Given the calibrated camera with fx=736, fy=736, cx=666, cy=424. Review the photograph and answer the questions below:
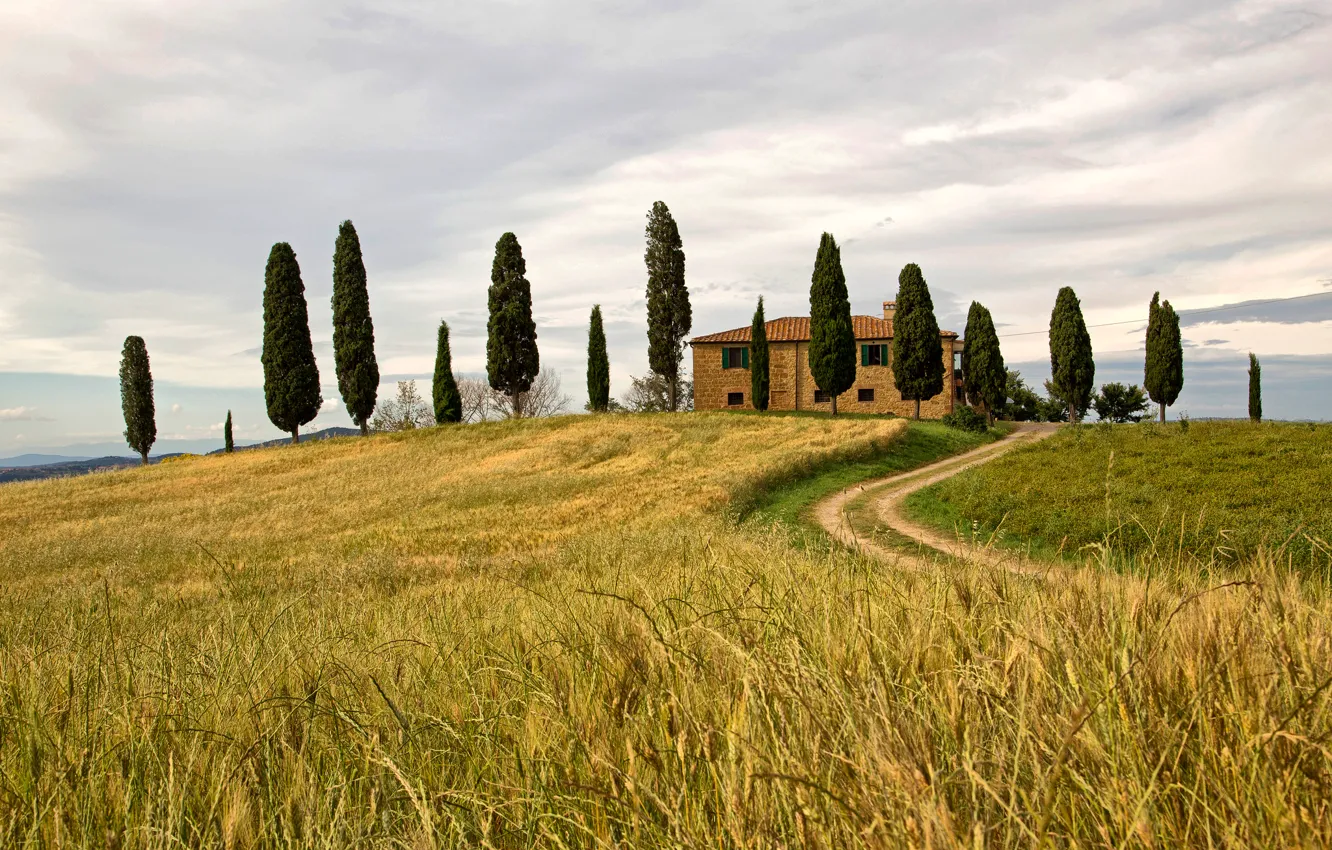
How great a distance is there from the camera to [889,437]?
26.1 meters

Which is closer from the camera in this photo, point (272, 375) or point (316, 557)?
point (316, 557)

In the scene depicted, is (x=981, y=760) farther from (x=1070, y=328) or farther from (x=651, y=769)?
(x=1070, y=328)

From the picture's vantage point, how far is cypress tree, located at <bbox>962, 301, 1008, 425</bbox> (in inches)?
1560

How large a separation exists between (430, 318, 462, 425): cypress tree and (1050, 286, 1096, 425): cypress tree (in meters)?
33.2

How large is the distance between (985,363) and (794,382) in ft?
37.1

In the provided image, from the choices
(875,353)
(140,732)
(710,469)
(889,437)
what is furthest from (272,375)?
(140,732)

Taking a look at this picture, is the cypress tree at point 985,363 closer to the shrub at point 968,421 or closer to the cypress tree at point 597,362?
the shrub at point 968,421

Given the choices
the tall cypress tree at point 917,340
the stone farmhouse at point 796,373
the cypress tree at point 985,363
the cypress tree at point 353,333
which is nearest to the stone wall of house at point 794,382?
the stone farmhouse at point 796,373

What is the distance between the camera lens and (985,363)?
40.0 metres

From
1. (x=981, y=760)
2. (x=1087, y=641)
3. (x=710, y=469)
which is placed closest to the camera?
(x=981, y=760)

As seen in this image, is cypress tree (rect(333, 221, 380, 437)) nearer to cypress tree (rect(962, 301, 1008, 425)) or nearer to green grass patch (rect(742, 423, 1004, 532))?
green grass patch (rect(742, 423, 1004, 532))

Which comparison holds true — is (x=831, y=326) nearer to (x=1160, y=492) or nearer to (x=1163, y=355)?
(x=1163, y=355)

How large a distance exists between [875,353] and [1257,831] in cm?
4656

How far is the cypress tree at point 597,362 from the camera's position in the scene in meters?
42.4
